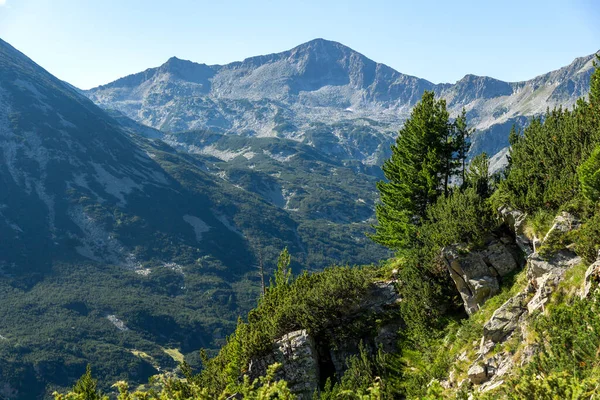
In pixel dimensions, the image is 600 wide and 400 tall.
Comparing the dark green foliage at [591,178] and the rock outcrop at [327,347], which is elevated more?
the dark green foliage at [591,178]

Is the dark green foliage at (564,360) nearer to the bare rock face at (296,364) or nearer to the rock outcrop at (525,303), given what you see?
the rock outcrop at (525,303)

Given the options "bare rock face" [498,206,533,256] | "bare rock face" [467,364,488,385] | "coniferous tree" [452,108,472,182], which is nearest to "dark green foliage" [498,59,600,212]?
"bare rock face" [498,206,533,256]

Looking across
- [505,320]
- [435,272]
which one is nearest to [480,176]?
[435,272]

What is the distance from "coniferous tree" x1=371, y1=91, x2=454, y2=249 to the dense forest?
7 cm

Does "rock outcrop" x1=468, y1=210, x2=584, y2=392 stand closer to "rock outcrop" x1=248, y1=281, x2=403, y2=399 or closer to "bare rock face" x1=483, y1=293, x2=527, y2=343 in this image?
"bare rock face" x1=483, y1=293, x2=527, y2=343

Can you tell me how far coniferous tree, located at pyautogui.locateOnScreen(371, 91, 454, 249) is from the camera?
2762cm

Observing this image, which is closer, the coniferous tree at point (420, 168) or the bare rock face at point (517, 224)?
the bare rock face at point (517, 224)

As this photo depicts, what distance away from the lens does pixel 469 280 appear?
68.6ft

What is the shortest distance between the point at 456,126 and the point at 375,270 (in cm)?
1088

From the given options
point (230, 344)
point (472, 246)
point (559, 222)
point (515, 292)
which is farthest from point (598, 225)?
point (230, 344)

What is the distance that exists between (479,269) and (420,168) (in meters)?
9.25

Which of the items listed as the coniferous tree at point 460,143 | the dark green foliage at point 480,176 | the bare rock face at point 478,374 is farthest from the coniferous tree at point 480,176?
the bare rock face at point 478,374

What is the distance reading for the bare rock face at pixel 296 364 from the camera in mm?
21766

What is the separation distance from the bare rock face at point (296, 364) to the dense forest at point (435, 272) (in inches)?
19.6
